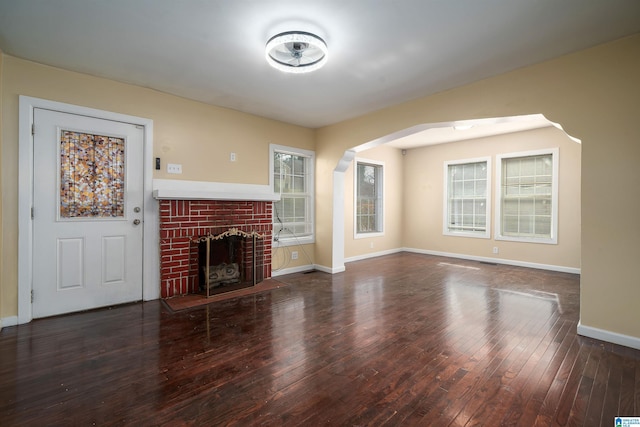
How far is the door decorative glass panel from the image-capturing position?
309 centimetres

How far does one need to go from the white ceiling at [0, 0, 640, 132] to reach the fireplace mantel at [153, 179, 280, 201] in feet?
3.94

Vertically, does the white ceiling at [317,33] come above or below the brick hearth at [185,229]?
above

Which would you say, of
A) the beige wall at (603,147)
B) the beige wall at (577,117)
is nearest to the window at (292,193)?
the beige wall at (577,117)

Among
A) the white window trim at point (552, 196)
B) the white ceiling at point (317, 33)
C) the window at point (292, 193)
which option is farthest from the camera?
the white window trim at point (552, 196)

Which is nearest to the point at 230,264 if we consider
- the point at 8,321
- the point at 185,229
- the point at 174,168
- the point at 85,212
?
the point at 185,229

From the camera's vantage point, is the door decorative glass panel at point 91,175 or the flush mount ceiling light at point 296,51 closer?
the flush mount ceiling light at point 296,51

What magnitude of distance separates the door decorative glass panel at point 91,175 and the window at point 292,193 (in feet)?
6.97

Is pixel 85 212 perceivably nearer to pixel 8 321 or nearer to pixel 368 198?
pixel 8 321

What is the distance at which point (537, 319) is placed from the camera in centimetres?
300

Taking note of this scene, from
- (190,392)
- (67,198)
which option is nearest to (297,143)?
(67,198)

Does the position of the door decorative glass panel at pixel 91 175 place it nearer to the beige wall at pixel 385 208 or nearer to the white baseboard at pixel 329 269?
the white baseboard at pixel 329 269

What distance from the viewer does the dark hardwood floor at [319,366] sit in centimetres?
166

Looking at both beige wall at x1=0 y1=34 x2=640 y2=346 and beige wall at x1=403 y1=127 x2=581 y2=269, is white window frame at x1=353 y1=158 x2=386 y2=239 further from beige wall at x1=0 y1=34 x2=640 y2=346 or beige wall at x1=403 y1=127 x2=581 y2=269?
beige wall at x1=0 y1=34 x2=640 y2=346

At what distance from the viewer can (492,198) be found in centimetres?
594
